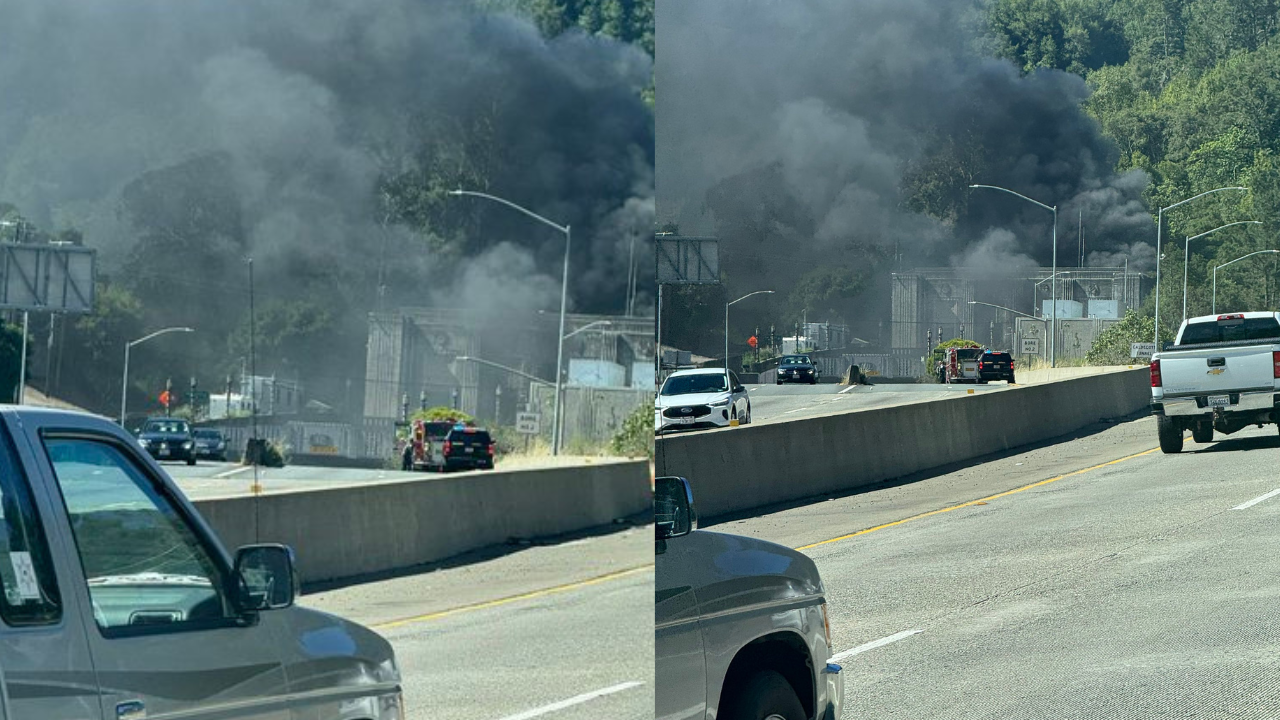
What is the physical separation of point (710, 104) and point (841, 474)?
54.7 inches

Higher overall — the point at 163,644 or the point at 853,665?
the point at 163,644

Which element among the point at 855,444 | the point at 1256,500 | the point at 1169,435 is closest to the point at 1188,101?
the point at 1169,435

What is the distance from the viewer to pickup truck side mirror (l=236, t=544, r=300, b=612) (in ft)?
9.95

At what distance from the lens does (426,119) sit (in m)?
4.34

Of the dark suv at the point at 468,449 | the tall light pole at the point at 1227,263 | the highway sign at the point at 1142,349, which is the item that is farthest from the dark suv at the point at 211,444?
the tall light pole at the point at 1227,263

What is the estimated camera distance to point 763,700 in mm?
4410

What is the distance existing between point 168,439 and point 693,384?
1565 millimetres

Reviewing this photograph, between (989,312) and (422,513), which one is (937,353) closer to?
(989,312)

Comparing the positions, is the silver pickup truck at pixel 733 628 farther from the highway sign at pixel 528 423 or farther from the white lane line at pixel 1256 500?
the white lane line at pixel 1256 500

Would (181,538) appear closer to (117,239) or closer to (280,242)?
(117,239)

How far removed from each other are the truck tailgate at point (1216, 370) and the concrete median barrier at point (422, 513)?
3457 millimetres

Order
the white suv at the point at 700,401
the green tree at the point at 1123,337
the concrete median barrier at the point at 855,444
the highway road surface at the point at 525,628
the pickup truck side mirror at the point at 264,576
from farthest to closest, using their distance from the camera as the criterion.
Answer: the green tree at the point at 1123,337, the concrete median barrier at the point at 855,444, the white suv at the point at 700,401, the highway road surface at the point at 525,628, the pickup truck side mirror at the point at 264,576

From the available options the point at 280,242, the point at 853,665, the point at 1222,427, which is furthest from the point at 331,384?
the point at 1222,427

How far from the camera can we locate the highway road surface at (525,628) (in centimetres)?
394
